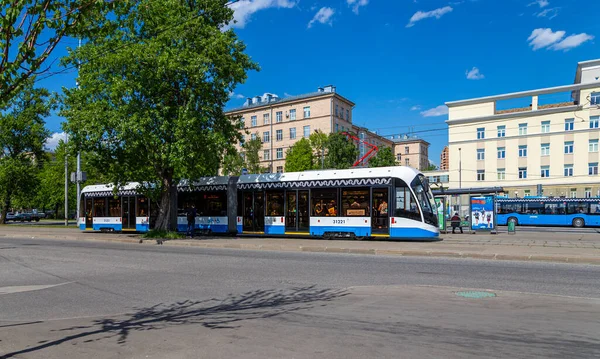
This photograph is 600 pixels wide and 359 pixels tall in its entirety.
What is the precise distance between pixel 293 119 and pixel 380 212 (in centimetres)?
5779

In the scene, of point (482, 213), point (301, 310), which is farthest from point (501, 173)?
point (301, 310)

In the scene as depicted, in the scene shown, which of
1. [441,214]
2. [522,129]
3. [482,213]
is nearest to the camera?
[441,214]

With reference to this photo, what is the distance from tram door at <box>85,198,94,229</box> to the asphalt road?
62.1ft

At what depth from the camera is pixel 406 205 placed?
20.1m

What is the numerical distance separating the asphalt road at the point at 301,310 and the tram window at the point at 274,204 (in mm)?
10114

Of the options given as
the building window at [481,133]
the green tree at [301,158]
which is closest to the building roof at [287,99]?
the green tree at [301,158]

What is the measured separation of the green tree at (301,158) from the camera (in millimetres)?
61875

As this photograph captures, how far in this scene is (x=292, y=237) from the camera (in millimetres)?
24641

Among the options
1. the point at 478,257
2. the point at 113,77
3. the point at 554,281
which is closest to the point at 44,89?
the point at 113,77

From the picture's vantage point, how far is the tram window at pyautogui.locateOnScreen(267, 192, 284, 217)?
76.8 feet

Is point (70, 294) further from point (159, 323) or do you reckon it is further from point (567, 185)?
point (567, 185)

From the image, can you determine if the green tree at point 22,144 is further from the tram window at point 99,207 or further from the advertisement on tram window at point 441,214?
the advertisement on tram window at point 441,214

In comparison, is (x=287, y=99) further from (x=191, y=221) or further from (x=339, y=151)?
(x=191, y=221)

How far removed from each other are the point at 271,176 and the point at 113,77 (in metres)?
9.34
